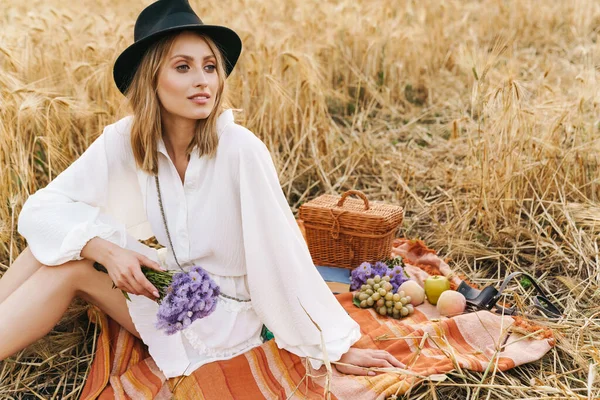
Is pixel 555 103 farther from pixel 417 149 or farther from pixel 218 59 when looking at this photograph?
pixel 218 59

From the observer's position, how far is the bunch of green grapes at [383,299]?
2633mm

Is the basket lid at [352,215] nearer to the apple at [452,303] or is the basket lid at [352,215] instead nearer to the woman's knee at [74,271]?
the apple at [452,303]

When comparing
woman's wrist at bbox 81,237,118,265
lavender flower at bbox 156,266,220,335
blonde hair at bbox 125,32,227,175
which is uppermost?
blonde hair at bbox 125,32,227,175

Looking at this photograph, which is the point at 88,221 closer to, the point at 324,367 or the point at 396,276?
the point at 324,367

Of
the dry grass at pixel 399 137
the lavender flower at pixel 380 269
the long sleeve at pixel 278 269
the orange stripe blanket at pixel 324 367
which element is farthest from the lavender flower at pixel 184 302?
the lavender flower at pixel 380 269

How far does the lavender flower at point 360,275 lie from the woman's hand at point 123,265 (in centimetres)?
107

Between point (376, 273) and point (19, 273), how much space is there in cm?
147

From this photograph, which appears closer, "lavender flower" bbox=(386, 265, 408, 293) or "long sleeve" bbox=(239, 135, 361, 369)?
"long sleeve" bbox=(239, 135, 361, 369)

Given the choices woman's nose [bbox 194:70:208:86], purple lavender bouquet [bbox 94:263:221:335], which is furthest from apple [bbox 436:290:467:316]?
woman's nose [bbox 194:70:208:86]

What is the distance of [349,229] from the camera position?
3002 millimetres

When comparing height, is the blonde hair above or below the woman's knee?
above

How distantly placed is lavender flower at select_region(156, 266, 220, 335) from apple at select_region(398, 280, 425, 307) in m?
1.10

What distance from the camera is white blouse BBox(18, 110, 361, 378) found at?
2.07m

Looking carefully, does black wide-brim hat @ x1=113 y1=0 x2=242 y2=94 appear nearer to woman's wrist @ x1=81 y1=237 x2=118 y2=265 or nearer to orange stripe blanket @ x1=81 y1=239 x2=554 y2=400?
woman's wrist @ x1=81 y1=237 x2=118 y2=265
